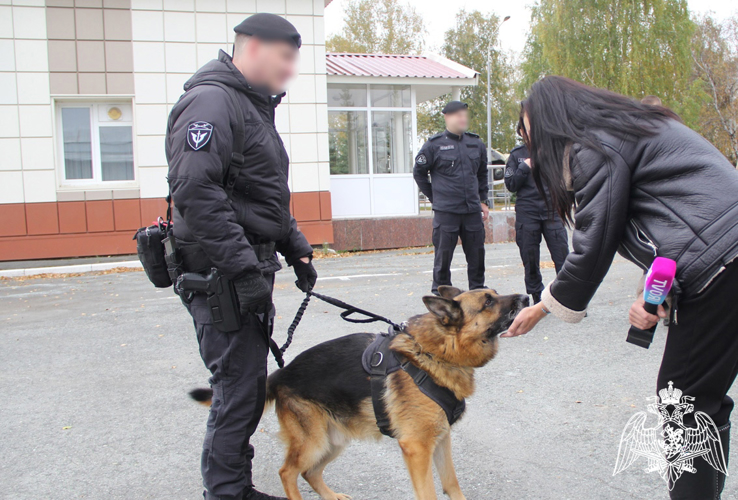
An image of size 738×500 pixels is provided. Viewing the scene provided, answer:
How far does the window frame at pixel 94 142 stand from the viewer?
12.7 m

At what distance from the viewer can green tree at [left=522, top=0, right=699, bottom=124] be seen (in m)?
28.8

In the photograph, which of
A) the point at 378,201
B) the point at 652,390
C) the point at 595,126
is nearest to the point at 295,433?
the point at 595,126

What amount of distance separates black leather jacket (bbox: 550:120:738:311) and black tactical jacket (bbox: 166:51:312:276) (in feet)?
4.21

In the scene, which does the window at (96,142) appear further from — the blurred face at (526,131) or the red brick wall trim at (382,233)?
the blurred face at (526,131)

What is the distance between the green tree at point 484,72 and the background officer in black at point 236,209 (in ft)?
152

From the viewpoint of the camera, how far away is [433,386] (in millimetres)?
2742

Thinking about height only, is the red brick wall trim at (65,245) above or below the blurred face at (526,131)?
below

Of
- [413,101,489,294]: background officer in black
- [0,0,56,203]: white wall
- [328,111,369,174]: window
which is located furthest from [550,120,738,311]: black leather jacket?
[328,111,369,174]: window

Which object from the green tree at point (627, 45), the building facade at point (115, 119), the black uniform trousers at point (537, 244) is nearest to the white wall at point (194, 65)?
the building facade at point (115, 119)

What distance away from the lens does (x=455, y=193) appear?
6.61m

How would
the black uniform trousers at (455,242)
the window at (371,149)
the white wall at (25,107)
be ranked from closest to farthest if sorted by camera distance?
the black uniform trousers at (455,242) < the white wall at (25,107) < the window at (371,149)

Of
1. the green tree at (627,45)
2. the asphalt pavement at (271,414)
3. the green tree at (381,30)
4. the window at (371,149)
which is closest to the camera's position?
the asphalt pavement at (271,414)

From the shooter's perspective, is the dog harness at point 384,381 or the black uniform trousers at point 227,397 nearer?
the black uniform trousers at point 227,397

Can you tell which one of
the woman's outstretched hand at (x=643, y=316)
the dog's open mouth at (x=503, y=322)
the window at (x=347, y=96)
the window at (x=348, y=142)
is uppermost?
the window at (x=347, y=96)
